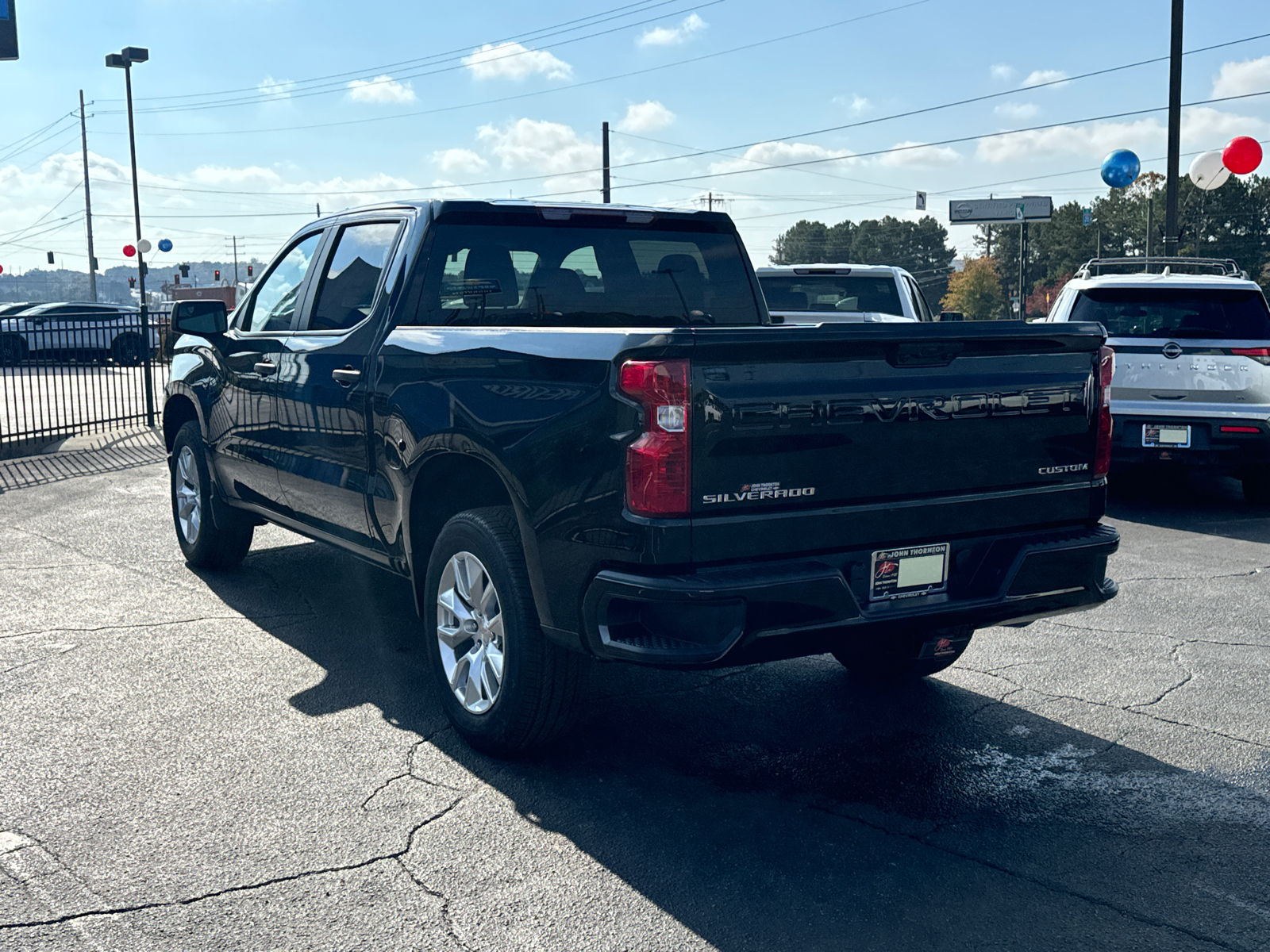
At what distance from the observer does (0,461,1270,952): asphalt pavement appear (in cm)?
306

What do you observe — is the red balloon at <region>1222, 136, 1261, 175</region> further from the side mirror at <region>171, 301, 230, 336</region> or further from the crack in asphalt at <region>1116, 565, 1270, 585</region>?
the side mirror at <region>171, 301, 230, 336</region>

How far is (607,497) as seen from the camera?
3.47 meters

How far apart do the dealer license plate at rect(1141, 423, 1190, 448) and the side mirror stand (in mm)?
6935

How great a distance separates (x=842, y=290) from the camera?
1212cm

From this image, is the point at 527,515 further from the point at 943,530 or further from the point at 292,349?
the point at 292,349

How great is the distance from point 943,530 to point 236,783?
2.44m

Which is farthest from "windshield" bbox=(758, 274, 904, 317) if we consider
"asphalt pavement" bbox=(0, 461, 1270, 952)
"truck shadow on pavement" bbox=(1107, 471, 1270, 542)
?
"asphalt pavement" bbox=(0, 461, 1270, 952)

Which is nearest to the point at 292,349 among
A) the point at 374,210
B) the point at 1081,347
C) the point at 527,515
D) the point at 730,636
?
the point at 374,210

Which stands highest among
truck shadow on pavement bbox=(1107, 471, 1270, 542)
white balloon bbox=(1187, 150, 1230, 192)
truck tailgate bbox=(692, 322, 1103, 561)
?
white balloon bbox=(1187, 150, 1230, 192)

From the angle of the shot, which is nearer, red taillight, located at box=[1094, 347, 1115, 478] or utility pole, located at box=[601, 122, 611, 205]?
red taillight, located at box=[1094, 347, 1115, 478]

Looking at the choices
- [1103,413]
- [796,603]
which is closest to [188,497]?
[796,603]

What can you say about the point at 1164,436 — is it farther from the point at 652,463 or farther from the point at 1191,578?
the point at 652,463

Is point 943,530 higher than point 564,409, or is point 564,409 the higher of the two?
point 564,409

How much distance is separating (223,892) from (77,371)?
14481mm
